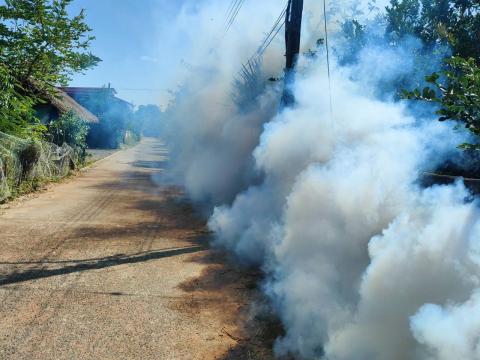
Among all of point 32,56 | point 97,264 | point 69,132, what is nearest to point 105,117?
point 69,132

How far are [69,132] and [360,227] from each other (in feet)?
63.6

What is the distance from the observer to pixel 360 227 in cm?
506

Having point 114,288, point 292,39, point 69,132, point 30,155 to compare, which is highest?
point 292,39

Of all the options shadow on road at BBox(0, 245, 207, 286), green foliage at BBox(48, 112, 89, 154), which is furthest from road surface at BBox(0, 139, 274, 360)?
green foliage at BBox(48, 112, 89, 154)

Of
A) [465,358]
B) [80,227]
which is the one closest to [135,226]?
[80,227]

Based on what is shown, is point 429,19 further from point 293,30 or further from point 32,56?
point 32,56

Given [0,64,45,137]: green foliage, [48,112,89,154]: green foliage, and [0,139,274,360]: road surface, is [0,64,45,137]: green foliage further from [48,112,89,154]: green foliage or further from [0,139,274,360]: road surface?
[48,112,89,154]: green foliage

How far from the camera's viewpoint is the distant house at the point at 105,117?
34469 millimetres

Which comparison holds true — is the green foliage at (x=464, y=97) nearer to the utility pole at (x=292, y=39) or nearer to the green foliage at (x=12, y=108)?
the utility pole at (x=292, y=39)

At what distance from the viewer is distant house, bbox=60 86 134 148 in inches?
1357

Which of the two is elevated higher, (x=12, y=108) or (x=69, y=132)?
(x=12, y=108)

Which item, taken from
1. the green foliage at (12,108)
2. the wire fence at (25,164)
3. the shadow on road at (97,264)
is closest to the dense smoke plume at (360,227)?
the shadow on road at (97,264)

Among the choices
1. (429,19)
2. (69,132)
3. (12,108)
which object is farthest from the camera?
(69,132)

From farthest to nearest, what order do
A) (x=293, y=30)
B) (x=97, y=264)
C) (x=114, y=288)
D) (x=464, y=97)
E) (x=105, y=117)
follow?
(x=105, y=117), (x=293, y=30), (x=97, y=264), (x=114, y=288), (x=464, y=97)
